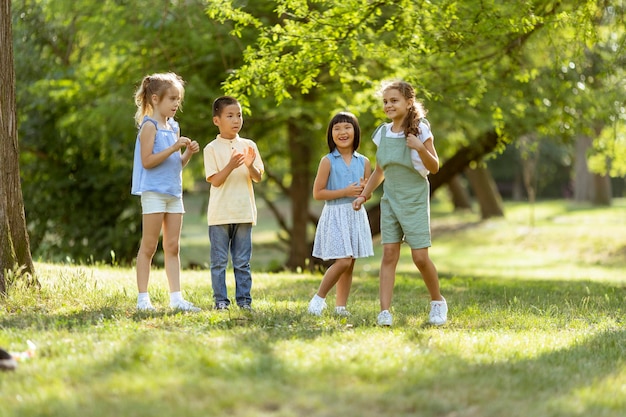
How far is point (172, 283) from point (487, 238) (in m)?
21.1

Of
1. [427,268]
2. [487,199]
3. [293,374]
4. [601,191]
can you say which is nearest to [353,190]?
[427,268]

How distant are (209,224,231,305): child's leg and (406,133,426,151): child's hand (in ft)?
5.61

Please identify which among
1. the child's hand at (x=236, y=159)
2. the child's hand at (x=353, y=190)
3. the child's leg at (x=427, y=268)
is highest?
the child's hand at (x=236, y=159)

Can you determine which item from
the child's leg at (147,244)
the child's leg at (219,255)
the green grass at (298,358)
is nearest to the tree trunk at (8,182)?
the green grass at (298,358)

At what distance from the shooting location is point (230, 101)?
23.5 feet

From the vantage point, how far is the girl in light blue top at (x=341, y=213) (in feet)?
23.4

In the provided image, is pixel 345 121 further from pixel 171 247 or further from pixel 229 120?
pixel 171 247

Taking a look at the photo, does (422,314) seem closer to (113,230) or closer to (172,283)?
(172,283)

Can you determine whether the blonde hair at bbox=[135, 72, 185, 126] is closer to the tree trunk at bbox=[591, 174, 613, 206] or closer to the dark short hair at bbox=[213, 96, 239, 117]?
the dark short hair at bbox=[213, 96, 239, 117]

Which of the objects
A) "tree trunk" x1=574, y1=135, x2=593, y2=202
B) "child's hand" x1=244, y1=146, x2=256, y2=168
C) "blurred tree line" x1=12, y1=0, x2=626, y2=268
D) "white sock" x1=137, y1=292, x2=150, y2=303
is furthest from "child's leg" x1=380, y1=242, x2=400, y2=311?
"tree trunk" x1=574, y1=135, x2=593, y2=202

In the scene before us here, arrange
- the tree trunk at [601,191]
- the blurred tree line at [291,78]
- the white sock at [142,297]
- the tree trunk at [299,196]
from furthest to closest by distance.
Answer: the tree trunk at [601,191], the tree trunk at [299,196], the blurred tree line at [291,78], the white sock at [142,297]

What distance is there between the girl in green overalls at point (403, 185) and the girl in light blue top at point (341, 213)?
333 mm

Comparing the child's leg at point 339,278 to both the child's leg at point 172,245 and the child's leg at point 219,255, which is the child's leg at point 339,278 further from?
the child's leg at point 172,245

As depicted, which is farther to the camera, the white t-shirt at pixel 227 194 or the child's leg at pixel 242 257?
the child's leg at pixel 242 257
